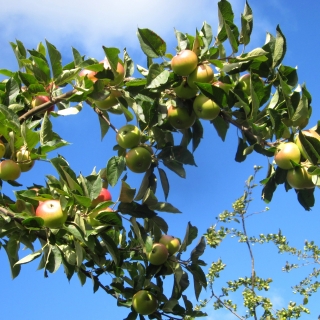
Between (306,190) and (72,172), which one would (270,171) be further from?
(72,172)

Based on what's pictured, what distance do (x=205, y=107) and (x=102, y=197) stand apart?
2.20 feet

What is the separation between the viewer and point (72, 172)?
1926 mm

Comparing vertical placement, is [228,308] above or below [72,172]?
above

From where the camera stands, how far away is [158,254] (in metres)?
2.35

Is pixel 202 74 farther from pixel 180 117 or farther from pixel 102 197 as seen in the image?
pixel 102 197

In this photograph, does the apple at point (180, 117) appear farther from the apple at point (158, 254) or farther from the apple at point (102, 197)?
the apple at point (158, 254)

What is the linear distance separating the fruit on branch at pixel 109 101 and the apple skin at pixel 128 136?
14cm

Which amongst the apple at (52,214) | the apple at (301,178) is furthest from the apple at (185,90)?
the apple at (52,214)

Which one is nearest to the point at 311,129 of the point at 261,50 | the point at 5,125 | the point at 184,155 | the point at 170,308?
the point at 261,50

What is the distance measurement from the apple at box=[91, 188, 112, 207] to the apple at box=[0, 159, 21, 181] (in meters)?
0.42

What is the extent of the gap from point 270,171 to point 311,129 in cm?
29

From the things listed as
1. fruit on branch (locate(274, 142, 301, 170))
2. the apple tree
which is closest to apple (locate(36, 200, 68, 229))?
the apple tree

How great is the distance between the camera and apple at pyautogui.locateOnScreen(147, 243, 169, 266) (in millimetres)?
2340

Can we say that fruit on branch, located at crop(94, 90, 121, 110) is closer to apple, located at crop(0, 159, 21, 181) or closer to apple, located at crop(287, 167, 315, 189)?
apple, located at crop(0, 159, 21, 181)
